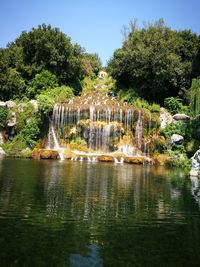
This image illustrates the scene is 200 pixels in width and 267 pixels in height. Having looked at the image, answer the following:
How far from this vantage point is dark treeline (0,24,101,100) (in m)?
43.4

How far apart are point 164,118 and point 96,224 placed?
2897 cm

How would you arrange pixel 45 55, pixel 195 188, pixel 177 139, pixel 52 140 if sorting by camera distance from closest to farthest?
pixel 195 188, pixel 177 139, pixel 52 140, pixel 45 55

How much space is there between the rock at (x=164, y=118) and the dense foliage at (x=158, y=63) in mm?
4526

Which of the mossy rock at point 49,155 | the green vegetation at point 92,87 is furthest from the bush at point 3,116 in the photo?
the mossy rock at point 49,155

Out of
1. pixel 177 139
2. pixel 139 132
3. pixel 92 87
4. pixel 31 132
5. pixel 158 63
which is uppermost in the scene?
pixel 158 63

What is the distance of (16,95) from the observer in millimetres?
43562

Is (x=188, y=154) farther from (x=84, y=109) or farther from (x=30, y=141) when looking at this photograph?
(x=30, y=141)

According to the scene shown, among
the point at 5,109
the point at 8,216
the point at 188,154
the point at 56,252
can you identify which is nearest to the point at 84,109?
the point at 5,109

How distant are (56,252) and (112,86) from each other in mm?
43938

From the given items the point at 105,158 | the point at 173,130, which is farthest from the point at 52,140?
the point at 173,130

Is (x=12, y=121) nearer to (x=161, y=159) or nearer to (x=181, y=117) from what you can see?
(x=161, y=159)

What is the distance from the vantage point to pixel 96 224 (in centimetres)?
973

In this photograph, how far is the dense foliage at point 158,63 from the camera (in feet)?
136

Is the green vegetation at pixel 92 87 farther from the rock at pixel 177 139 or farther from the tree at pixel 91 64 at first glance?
the tree at pixel 91 64
